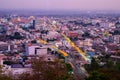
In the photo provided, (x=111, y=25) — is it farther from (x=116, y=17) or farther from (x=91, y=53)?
(x=91, y=53)

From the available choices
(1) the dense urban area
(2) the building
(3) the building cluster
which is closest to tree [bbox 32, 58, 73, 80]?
(1) the dense urban area

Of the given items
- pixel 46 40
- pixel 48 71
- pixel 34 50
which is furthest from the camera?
pixel 46 40

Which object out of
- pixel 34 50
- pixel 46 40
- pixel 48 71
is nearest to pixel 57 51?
pixel 34 50

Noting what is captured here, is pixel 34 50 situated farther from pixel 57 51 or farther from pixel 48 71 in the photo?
pixel 48 71

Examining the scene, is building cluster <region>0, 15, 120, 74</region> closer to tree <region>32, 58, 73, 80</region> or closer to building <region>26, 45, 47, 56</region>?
building <region>26, 45, 47, 56</region>

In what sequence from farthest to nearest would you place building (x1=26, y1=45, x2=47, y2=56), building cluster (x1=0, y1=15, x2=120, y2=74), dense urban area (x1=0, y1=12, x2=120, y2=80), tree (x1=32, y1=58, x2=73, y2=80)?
1. building (x1=26, y1=45, x2=47, y2=56)
2. building cluster (x1=0, y1=15, x2=120, y2=74)
3. dense urban area (x1=0, y1=12, x2=120, y2=80)
4. tree (x1=32, y1=58, x2=73, y2=80)

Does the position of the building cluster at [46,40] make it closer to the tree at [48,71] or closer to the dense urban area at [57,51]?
the dense urban area at [57,51]

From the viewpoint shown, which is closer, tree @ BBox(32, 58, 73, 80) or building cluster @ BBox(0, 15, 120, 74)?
tree @ BBox(32, 58, 73, 80)

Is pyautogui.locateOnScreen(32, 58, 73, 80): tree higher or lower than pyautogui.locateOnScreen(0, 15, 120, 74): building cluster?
higher
